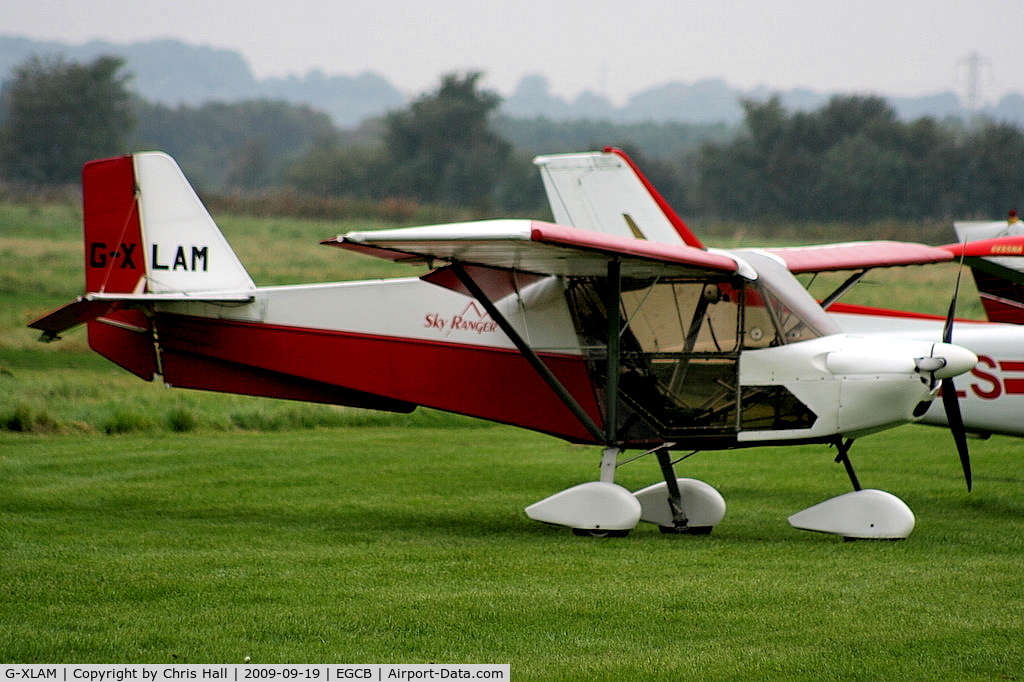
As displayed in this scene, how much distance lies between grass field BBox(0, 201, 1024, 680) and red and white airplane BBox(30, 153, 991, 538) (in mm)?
800

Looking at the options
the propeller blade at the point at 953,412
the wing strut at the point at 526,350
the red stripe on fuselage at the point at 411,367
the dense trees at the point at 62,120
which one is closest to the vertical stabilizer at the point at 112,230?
the red stripe on fuselage at the point at 411,367

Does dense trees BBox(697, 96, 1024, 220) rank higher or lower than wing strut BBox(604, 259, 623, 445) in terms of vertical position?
higher

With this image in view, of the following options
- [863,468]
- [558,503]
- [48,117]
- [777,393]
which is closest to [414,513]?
[558,503]

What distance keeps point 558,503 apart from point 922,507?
155 inches

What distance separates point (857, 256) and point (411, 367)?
4124 millimetres

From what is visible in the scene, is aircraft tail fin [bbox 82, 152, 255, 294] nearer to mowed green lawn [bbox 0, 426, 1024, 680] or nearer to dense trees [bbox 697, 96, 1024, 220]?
mowed green lawn [bbox 0, 426, 1024, 680]

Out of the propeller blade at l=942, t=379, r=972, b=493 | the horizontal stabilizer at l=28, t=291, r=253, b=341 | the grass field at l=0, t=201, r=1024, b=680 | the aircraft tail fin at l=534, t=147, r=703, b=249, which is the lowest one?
the grass field at l=0, t=201, r=1024, b=680

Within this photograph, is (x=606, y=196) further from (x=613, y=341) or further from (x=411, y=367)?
(x=613, y=341)

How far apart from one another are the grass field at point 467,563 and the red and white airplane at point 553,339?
80 cm

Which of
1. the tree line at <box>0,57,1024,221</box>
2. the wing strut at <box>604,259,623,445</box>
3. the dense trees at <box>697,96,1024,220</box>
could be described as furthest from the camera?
the tree line at <box>0,57,1024,221</box>

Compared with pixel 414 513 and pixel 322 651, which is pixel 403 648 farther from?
pixel 414 513

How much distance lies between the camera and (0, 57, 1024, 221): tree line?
53.5 metres

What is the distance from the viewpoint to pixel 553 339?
960 centimetres
